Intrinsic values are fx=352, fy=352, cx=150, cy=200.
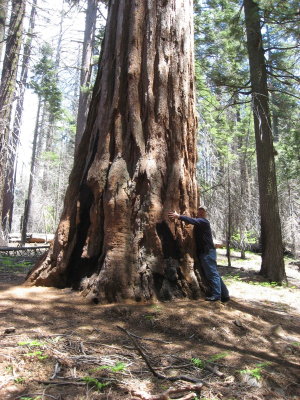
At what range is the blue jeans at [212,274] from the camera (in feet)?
14.8

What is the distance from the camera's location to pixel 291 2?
10531mm

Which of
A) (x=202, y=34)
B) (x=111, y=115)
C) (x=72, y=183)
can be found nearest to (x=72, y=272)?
(x=72, y=183)

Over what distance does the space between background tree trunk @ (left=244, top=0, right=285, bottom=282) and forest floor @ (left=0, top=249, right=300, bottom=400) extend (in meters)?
5.69

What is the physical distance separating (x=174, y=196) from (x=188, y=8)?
3045 mm

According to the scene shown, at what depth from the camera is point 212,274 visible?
4609 millimetres

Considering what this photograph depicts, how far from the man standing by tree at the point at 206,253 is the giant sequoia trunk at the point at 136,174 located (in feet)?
0.56

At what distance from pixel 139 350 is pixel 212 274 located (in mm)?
2157

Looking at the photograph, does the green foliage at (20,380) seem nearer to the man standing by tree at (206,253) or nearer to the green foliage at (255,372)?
the green foliage at (255,372)

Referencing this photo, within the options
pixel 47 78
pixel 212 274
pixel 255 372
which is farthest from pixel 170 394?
pixel 47 78

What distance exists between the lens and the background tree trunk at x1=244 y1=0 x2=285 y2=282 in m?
10.1

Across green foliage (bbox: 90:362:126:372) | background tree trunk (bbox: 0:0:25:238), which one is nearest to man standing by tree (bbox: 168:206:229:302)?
green foliage (bbox: 90:362:126:372)

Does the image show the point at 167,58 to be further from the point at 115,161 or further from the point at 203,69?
the point at 203,69

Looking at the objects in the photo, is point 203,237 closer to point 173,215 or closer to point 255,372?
point 173,215

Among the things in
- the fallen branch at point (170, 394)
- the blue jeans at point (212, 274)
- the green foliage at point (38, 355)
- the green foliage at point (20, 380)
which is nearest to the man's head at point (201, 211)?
the blue jeans at point (212, 274)
